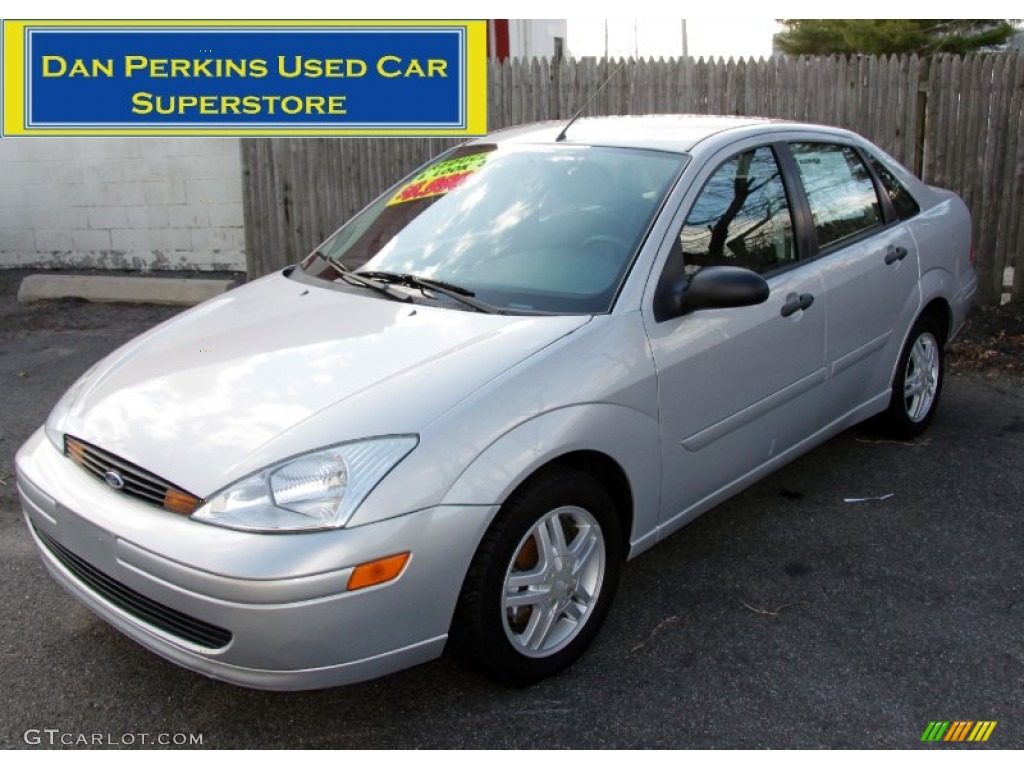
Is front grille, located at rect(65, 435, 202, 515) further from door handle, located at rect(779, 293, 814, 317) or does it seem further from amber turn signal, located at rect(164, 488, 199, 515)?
door handle, located at rect(779, 293, 814, 317)

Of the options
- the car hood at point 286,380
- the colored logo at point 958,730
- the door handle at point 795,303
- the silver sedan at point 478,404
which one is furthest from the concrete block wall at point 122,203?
the colored logo at point 958,730

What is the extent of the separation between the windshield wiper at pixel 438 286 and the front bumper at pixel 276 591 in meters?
0.88

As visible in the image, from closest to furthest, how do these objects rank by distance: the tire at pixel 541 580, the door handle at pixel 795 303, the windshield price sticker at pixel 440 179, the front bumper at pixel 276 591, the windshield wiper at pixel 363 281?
the front bumper at pixel 276 591, the tire at pixel 541 580, the windshield wiper at pixel 363 281, the door handle at pixel 795 303, the windshield price sticker at pixel 440 179

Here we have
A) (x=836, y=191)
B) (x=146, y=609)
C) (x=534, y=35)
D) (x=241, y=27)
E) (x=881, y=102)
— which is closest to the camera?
(x=146, y=609)

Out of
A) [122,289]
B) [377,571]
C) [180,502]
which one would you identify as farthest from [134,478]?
[122,289]

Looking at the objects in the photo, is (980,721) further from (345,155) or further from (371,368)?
(345,155)

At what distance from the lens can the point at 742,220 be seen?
3857 millimetres

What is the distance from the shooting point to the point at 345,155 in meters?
8.85

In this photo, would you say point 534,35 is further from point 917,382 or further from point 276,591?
point 276,591

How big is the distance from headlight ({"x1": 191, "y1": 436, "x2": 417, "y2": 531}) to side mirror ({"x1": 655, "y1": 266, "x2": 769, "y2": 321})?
46.3 inches

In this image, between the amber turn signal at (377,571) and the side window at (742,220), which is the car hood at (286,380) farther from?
the side window at (742,220)

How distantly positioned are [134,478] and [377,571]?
31.1 inches

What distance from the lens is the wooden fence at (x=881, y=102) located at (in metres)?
7.65

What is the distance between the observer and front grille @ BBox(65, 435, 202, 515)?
105 inches
